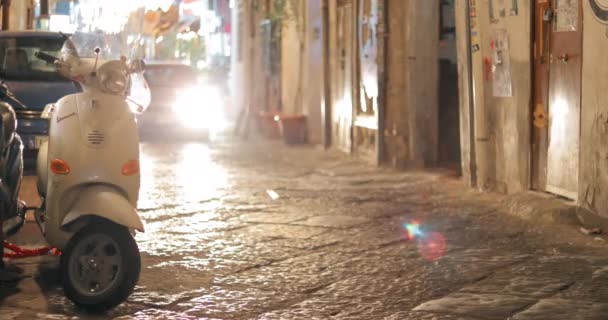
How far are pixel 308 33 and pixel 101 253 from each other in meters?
14.3

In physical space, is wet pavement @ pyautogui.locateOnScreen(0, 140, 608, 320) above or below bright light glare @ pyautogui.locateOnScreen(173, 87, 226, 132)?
below

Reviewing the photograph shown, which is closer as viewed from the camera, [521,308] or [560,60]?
[521,308]

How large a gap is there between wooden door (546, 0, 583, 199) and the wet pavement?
67 centimetres

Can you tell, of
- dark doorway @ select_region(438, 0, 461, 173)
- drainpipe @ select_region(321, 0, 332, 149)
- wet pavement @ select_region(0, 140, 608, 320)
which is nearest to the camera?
wet pavement @ select_region(0, 140, 608, 320)

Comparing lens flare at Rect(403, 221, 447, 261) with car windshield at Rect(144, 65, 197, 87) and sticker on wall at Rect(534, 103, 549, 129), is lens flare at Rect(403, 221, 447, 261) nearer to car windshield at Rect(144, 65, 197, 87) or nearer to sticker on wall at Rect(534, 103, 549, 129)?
sticker on wall at Rect(534, 103, 549, 129)

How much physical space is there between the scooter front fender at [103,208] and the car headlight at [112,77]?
22.4 inches

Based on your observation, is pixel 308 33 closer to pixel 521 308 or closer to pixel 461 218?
pixel 461 218

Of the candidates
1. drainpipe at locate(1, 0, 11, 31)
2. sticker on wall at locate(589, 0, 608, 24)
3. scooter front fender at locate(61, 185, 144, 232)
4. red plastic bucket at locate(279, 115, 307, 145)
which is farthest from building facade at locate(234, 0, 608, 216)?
drainpipe at locate(1, 0, 11, 31)

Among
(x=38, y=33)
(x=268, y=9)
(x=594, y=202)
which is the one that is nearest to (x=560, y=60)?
(x=594, y=202)

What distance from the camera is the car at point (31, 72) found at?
10.6 meters

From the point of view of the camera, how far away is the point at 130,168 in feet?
17.4

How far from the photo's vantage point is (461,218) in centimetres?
852

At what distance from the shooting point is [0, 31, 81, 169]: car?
1065cm

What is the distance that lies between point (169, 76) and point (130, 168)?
1446 centimetres
